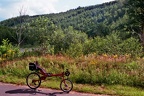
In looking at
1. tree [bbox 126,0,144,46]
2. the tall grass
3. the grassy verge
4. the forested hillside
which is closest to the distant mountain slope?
the forested hillside

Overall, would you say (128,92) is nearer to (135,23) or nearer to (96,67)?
(96,67)

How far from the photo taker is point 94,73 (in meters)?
13.2

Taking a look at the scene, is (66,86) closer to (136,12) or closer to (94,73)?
(94,73)

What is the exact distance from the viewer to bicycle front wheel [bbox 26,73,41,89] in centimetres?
1199

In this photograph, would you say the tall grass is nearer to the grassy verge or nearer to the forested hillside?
the grassy verge

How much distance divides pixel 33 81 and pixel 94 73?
9.68 ft

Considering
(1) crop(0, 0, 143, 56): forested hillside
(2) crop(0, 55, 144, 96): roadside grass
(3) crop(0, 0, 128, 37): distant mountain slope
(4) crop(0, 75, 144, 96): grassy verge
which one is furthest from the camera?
(3) crop(0, 0, 128, 37): distant mountain slope

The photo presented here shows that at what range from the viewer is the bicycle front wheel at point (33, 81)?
39.3 feet

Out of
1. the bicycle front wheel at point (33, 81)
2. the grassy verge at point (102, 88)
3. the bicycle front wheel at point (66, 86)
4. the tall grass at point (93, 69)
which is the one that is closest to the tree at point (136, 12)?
the tall grass at point (93, 69)

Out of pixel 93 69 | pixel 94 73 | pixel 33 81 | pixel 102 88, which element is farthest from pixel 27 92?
pixel 93 69

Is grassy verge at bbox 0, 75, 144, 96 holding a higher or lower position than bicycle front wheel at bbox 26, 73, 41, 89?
lower

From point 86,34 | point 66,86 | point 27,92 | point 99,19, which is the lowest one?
point 27,92

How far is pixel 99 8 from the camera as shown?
14838 cm

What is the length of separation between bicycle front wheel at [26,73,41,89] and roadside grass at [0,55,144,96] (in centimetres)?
36
